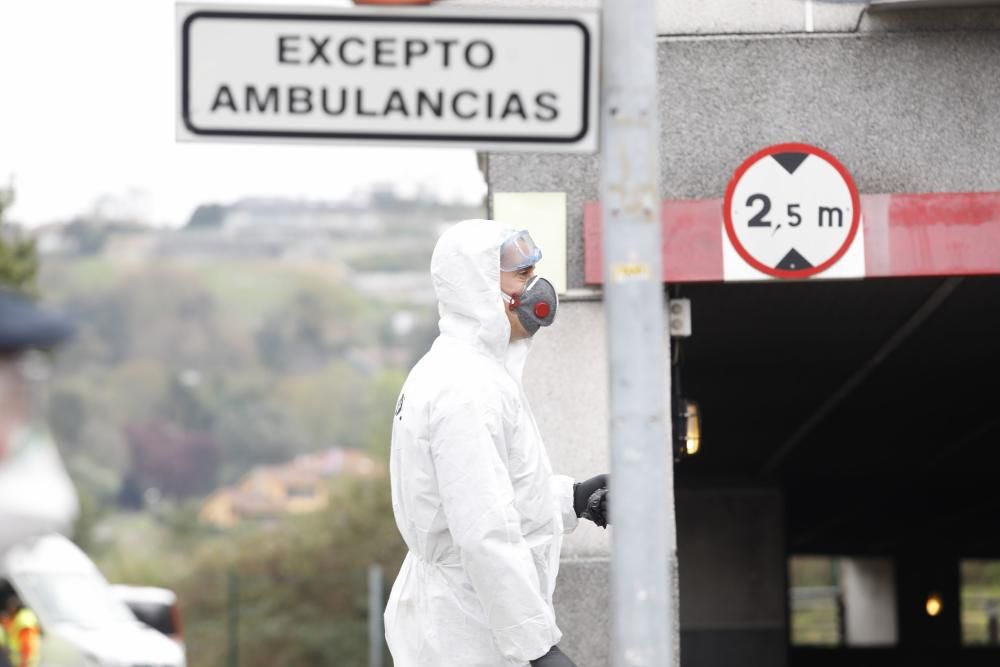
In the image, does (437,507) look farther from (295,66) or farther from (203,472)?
(203,472)

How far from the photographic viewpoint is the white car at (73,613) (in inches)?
173

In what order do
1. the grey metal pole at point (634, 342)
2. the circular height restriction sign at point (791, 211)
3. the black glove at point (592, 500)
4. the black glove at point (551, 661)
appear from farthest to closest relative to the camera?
the circular height restriction sign at point (791, 211), the black glove at point (592, 500), the black glove at point (551, 661), the grey metal pole at point (634, 342)

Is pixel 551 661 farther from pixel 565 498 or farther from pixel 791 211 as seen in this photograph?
pixel 791 211

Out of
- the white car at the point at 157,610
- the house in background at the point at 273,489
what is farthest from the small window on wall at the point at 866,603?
the house in background at the point at 273,489

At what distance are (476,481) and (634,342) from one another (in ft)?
3.36

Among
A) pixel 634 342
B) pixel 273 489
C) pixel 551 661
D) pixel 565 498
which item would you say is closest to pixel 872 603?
pixel 565 498

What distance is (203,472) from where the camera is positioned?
131125 millimetres

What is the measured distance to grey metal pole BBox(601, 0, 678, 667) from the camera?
3.45 m

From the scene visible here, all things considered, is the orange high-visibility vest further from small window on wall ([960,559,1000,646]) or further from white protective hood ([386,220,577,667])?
small window on wall ([960,559,1000,646])

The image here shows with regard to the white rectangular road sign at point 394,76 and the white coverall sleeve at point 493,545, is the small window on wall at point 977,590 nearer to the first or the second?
the white coverall sleeve at point 493,545

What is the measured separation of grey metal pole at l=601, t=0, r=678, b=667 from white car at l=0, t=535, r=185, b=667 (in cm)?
143

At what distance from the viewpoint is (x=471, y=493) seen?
171 inches

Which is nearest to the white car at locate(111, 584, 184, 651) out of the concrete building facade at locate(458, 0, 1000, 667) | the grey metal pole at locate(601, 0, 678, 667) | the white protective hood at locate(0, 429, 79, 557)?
the concrete building facade at locate(458, 0, 1000, 667)

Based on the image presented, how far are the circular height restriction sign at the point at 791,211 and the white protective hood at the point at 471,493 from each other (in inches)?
76.1
